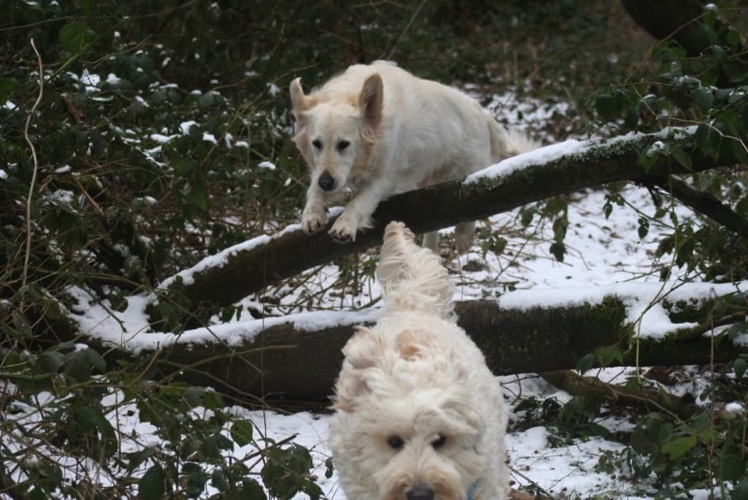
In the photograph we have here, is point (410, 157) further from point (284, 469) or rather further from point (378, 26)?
point (378, 26)

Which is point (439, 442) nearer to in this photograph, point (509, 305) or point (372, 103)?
point (509, 305)

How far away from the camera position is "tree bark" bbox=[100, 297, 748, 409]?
439 cm

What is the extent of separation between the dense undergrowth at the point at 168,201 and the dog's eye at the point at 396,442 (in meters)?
0.50

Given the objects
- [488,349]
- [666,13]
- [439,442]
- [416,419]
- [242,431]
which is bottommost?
[488,349]

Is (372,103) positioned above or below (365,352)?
above

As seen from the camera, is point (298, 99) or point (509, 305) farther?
point (298, 99)

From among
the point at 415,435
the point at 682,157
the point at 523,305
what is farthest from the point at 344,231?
the point at 415,435

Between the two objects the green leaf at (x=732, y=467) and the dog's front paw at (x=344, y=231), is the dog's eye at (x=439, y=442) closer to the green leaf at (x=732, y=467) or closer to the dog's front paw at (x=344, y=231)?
the green leaf at (x=732, y=467)

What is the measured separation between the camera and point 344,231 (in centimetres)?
502

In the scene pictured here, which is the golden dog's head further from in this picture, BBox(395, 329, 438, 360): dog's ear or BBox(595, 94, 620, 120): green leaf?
BBox(395, 329, 438, 360): dog's ear

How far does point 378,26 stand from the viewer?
9.88 m

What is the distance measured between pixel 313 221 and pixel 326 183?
0.27 meters

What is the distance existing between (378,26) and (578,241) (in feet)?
11.3

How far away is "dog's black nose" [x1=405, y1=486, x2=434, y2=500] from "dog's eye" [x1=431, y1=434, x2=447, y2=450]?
14 centimetres
